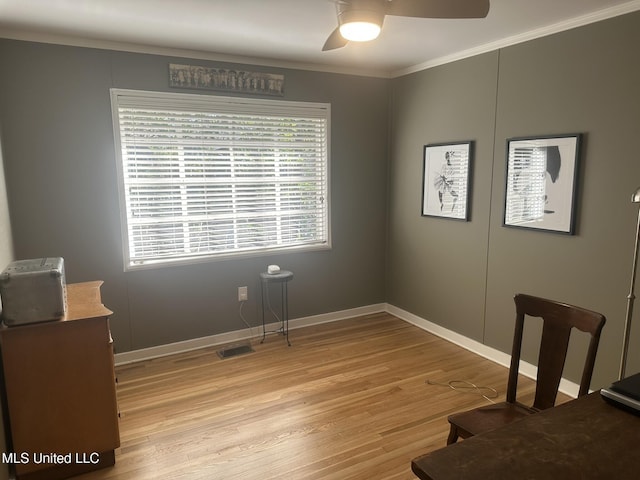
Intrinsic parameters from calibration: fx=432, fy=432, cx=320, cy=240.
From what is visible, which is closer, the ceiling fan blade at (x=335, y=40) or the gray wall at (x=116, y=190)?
the ceiling fan blade at (x=335, y=40)

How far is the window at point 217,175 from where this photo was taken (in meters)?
3.46

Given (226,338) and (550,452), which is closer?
(550,452)

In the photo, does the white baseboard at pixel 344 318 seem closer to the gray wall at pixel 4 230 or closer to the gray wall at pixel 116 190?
the gray wall at pixel 116 190

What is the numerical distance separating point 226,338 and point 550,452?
125 inches

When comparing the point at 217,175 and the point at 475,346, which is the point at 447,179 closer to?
the point at 475,346

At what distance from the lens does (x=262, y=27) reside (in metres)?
2.96

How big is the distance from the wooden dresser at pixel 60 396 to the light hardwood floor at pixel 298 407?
17 centimetres

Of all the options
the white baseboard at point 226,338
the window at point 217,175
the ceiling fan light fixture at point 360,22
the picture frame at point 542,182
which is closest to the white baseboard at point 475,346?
the white baseboard at point 226,338

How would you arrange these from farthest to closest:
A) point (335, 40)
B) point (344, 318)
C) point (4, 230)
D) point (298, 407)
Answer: point (344, 318)
point (298, 407)
point (4, 230)
point (335, 40)

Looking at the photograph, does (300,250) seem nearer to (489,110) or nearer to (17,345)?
(489,110)

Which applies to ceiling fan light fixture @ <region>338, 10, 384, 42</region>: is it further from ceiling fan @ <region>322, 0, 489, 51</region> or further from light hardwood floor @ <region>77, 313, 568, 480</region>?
light hardwood floor @ <region>77, 313, 568, 480</region>

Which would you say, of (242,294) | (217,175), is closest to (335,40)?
(217,175)

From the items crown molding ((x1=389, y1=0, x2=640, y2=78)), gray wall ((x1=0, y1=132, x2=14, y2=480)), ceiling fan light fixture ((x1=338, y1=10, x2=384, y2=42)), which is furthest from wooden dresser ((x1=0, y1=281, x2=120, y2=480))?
crown molding ((x1=389, y1=0, x2=640, y2=78))

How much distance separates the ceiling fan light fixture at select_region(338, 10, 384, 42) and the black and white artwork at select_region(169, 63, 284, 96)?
1.91m
